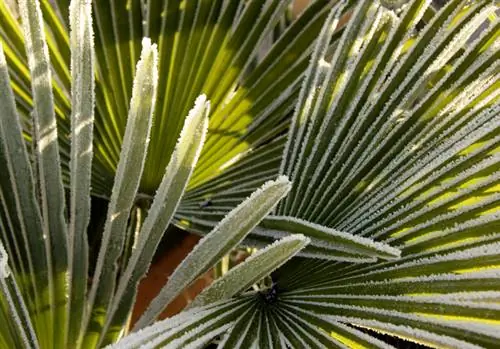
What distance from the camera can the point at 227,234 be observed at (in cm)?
69

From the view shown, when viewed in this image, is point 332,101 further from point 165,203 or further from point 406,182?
point 165,203

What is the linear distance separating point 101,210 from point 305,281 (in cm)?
61

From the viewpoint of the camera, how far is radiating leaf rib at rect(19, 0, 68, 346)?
29.1 inches

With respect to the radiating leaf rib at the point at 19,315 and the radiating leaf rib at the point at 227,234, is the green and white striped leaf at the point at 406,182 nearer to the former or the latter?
the radiating leaf rib at the point at 227,234

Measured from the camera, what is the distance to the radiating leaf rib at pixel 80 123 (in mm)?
714

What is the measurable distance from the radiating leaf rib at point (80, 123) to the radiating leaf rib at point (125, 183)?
3cm

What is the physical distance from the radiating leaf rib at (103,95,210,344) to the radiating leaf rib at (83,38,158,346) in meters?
0.02

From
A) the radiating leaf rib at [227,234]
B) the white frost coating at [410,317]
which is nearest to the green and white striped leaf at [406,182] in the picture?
the white frost coating at [410,317]

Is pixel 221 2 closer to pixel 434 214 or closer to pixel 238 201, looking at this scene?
pixel 238 201

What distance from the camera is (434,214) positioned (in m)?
0.80

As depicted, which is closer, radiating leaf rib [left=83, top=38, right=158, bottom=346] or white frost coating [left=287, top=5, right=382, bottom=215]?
radiating leaf rib [left=83, top=38, right=158, bottom=346]

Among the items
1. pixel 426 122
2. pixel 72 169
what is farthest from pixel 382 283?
pixel 72 169

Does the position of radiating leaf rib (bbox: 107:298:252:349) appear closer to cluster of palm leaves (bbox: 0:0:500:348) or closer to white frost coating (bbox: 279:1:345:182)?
cluster of palm leaves (bbox: 0:0:500:348)

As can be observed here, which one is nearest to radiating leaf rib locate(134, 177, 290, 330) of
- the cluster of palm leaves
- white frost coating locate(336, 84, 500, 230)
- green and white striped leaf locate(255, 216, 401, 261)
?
the cluster of palm leaves
